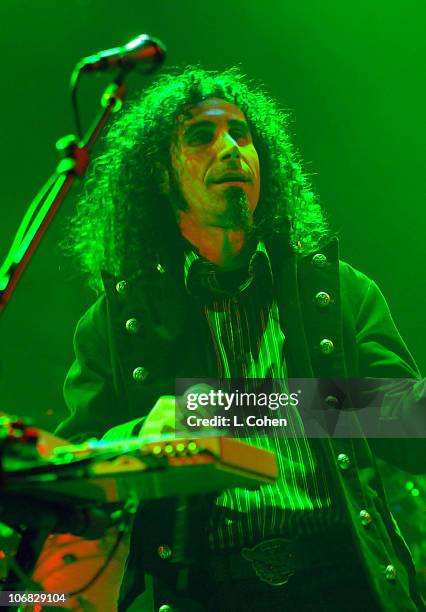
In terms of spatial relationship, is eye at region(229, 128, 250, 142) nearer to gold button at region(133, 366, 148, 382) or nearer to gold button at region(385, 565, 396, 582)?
gold button at region(133, 366, 148, 382)

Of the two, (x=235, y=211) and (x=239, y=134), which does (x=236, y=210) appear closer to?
(x=235, y=211)

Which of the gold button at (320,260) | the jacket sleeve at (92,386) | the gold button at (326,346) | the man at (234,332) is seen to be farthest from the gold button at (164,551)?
the gold button at (320,260)

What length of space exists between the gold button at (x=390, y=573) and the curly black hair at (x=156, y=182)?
977mm

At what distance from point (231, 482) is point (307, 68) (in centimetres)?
181

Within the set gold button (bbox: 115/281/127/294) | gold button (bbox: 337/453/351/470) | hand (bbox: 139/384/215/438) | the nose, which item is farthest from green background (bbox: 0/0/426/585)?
hand (bbox: 139/384/215/438)

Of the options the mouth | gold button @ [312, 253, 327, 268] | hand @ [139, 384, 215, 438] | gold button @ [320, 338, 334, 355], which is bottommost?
gold button @ [320, 338, 334, 355]

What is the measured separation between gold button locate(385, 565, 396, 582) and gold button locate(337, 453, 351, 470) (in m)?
0.27

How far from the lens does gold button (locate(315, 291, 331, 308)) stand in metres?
2.16

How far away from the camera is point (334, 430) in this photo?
2010mm

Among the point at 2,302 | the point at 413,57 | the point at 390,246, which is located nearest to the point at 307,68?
the point at 413,57

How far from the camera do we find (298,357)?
211 cm

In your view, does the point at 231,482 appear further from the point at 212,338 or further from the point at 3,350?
the point at 3,350

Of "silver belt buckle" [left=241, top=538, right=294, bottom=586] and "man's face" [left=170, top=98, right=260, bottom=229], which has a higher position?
"man's face" [left=170, top=98, right=260, bottom=229]

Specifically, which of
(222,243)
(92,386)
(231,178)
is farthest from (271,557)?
(231,178)
